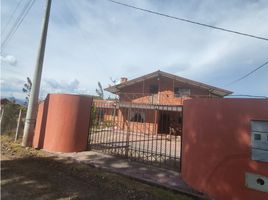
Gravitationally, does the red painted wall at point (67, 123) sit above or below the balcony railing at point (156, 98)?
below

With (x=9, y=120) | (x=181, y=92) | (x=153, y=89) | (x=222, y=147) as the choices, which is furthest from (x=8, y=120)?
(x=181, y=92)

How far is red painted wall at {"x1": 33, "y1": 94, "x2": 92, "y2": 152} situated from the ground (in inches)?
54.3

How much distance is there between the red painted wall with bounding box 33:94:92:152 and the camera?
820 cm

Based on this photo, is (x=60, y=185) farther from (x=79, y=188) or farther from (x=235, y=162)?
(x=235, y=162)

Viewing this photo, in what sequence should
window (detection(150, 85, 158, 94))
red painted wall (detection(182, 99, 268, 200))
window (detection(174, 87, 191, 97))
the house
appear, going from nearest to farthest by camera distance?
1. red painted wall (detection(182, 99, 268, 200))
2. the house
3. window (detection(174, 87, 191, 97))
4. window (detection(150, 85, 158, 94))

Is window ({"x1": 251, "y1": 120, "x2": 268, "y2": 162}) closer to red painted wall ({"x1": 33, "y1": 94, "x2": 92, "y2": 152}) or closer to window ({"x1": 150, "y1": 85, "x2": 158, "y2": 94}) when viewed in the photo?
red painted wall ({"x1": 33, "y1": 94, "x2": 92, "y2": 152})

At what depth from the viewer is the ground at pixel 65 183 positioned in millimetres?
4383

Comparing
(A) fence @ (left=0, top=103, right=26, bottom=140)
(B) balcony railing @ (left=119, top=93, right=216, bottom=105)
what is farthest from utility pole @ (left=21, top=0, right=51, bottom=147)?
(B) balcony railing @ (left=119, top=93, right=216, bottom=105)

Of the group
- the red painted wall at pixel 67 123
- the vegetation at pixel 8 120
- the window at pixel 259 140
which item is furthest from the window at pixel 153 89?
the window at pixel 259 140

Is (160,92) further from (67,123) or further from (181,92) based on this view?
(67,123)

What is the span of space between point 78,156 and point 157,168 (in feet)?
9.99

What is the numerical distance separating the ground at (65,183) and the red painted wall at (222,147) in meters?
0.74

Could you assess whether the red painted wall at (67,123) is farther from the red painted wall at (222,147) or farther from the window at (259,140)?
the window at (259,140)

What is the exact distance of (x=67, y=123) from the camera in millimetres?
8195
